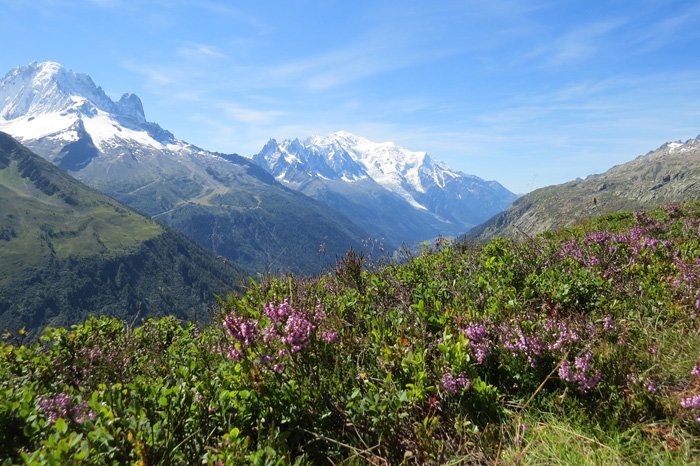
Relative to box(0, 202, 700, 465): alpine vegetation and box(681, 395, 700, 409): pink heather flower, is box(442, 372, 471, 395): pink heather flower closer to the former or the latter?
box(0, 202, 700, 465): alpine vegetation

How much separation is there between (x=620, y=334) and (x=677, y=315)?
0.82 metres

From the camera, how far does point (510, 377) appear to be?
404 cm

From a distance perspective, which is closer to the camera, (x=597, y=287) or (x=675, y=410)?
(x=675, y=410)

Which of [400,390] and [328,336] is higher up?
[328,336]

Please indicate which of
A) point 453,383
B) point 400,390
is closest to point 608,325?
point 453,383

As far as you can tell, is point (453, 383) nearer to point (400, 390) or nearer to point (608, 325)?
point (400, 390)

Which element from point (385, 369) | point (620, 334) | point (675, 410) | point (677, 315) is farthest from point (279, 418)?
point (677, 315)

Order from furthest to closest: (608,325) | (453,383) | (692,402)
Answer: (608,325)
(453,383)
(692,402)

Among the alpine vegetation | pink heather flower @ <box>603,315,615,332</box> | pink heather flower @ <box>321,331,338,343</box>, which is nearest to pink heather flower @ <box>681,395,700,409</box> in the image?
the alpine vegetation

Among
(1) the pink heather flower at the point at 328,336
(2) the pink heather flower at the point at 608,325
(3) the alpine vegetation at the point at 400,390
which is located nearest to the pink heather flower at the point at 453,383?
(3) the alpine vegetation at the point at 400,390

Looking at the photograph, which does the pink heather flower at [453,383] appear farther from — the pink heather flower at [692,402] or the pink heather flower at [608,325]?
the pink heather flower at [608,325]

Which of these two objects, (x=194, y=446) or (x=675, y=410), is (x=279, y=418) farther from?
(x=675, y=410)

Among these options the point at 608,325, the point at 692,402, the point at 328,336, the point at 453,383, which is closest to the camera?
the point at 692,402

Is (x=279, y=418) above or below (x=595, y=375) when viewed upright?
below
